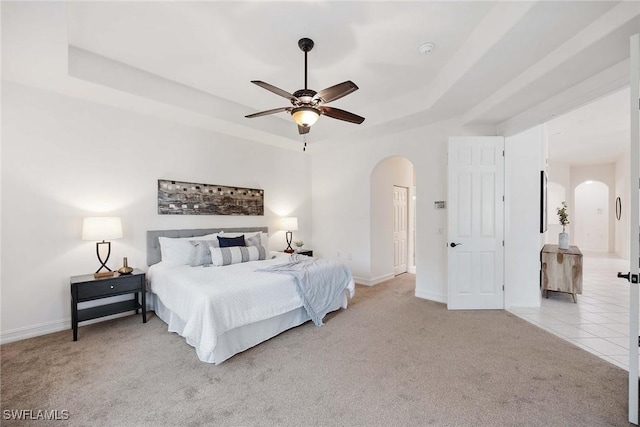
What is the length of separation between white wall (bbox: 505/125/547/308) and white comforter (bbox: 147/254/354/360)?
3.14 m

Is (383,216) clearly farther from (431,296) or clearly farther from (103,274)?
(103,274)

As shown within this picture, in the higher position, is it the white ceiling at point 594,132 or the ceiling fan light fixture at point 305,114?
the white ceiling at point 594,132

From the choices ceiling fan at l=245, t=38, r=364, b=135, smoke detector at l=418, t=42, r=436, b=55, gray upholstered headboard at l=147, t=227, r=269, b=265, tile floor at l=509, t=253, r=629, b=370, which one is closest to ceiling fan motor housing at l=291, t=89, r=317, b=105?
ceiling fan at l=245, t=38, r=364, b=135

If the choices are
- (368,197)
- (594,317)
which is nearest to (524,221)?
(594,317)

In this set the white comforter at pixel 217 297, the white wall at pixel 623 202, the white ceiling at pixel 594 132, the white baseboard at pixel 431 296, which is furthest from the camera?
the white wall at pixel 623 202

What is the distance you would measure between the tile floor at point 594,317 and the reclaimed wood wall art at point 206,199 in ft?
14.2

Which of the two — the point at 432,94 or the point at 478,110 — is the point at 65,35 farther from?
the point at 478,110

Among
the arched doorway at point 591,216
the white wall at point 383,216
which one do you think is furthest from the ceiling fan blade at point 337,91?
the arched doorway at point 591,216

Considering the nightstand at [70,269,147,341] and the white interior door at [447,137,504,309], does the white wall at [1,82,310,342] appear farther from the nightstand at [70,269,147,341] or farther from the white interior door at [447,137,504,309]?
the white interior door at [447,137,504,309]

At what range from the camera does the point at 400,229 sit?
615 centimetres

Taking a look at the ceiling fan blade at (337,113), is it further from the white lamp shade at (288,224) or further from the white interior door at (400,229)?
the white interior door at (400,229)

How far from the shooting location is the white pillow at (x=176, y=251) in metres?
3.65

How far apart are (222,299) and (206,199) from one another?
7.83 ft

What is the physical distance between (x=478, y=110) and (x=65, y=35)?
14.4 feet
